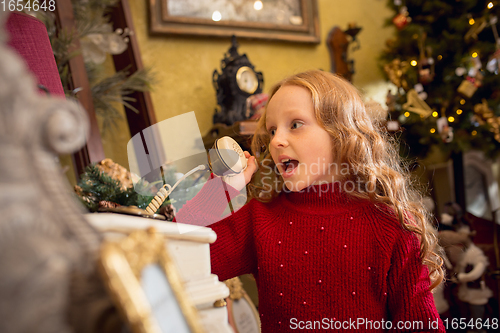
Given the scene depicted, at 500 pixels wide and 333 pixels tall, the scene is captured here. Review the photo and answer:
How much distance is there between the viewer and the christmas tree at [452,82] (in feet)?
6.73

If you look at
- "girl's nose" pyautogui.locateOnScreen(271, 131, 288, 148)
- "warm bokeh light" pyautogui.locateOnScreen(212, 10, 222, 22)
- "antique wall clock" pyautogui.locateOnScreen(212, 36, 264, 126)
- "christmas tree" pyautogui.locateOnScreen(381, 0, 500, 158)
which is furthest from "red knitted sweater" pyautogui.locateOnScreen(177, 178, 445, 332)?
"christmas tree" pyautogui.locateOnScreen(381, 0, 500, 158)

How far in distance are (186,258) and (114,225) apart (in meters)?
0.12

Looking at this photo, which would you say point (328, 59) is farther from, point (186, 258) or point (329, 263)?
point (186, 258)

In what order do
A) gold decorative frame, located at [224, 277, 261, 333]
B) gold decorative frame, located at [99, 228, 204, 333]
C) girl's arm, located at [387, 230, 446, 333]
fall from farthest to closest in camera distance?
1. gold decorative frame, located at [224, 277, 261, 333]
2. girl's arm, located at [387, 230, 446, 333]
3. gold decorative frame, located at [99, 228, 204, 333]

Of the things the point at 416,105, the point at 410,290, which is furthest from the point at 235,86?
the point at 416,105

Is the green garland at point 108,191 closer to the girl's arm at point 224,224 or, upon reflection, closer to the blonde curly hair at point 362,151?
the girl's arm at point 224,224

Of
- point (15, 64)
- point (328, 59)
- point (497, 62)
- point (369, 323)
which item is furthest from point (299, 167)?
point (497, 62)

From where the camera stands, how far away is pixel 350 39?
229 centimetres

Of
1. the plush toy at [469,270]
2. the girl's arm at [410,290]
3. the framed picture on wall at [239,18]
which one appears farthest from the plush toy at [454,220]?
the framed picture on wall at [239,18]

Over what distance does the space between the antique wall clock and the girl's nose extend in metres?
0.67

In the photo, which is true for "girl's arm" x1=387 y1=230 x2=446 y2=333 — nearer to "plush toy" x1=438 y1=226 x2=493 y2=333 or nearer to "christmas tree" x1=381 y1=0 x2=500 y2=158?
"plush toy" x1=438 y1=226 x2=493 y2=333

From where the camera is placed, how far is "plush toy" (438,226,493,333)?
163 cm

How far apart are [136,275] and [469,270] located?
1.86 m

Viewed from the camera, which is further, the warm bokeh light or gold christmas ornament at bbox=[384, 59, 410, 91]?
gold christmas ornament at bbox=[384, 59, 410, 91]
